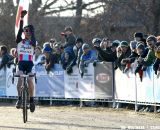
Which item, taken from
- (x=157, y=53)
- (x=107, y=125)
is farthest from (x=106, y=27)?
(x=107, y=125)

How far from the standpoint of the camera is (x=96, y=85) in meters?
20.9

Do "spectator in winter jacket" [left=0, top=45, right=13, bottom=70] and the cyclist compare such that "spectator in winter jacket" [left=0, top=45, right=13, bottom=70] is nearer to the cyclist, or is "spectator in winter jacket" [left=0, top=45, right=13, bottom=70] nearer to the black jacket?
the black jacket

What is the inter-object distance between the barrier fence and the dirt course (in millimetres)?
569

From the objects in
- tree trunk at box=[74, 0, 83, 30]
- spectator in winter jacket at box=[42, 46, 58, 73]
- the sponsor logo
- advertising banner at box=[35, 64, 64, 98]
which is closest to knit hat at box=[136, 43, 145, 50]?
the sponsor logo

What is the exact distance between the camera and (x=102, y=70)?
814 inches

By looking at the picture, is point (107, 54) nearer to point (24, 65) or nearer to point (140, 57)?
point (140, 57)

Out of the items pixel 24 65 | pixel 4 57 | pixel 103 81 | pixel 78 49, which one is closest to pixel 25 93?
pixel 24 65

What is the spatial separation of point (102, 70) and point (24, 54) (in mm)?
4869

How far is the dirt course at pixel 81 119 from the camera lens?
48.3 ft

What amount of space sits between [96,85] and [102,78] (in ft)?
1.10

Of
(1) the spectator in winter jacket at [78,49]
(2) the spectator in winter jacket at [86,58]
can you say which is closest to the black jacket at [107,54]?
(2) the spectator in winter jacket at [86,58]

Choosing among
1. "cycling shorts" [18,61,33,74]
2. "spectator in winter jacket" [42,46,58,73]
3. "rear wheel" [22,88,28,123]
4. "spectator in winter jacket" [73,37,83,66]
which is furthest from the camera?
"spectator in winter jacket" [42,46,58,73]

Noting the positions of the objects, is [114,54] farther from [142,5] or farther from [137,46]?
[142,5]

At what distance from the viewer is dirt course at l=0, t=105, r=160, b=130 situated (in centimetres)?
1473
